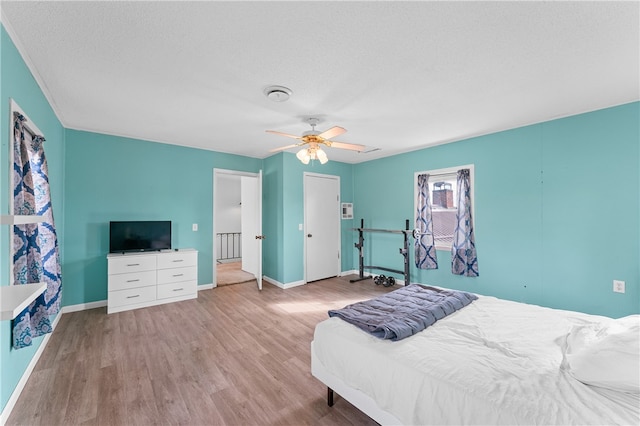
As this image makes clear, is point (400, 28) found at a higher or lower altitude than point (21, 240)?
higher

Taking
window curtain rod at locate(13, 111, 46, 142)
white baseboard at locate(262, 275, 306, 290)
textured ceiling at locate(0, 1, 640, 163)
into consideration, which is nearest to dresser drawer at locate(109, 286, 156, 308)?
white baseboard at locate(262, 275, 306, 290)

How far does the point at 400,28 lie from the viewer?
167 centimetres

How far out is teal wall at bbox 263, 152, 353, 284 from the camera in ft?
16.0

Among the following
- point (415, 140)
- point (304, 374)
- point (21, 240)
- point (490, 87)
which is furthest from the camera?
point (415, 140)

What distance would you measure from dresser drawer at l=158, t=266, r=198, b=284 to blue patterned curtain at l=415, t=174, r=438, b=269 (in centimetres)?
374

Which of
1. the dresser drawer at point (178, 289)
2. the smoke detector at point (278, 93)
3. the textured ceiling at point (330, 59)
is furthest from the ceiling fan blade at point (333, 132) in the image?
the dresser drawer at point (178, 289)

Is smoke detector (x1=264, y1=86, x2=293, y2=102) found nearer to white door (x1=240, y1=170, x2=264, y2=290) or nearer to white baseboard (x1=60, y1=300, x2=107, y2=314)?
white door (x1=240, y1=170, x2=264, y2=290)

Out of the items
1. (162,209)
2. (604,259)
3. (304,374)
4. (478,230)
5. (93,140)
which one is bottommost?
(304,374)

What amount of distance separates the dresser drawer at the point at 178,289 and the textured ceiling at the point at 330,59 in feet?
7.81

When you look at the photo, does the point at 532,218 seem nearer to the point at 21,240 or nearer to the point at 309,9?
the point at 309,9

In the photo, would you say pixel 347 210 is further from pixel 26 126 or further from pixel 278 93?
pixel 26 126

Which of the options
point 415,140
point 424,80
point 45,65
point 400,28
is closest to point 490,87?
point 424,80

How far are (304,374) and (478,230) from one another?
3248 mm

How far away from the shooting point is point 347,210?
235 inches
